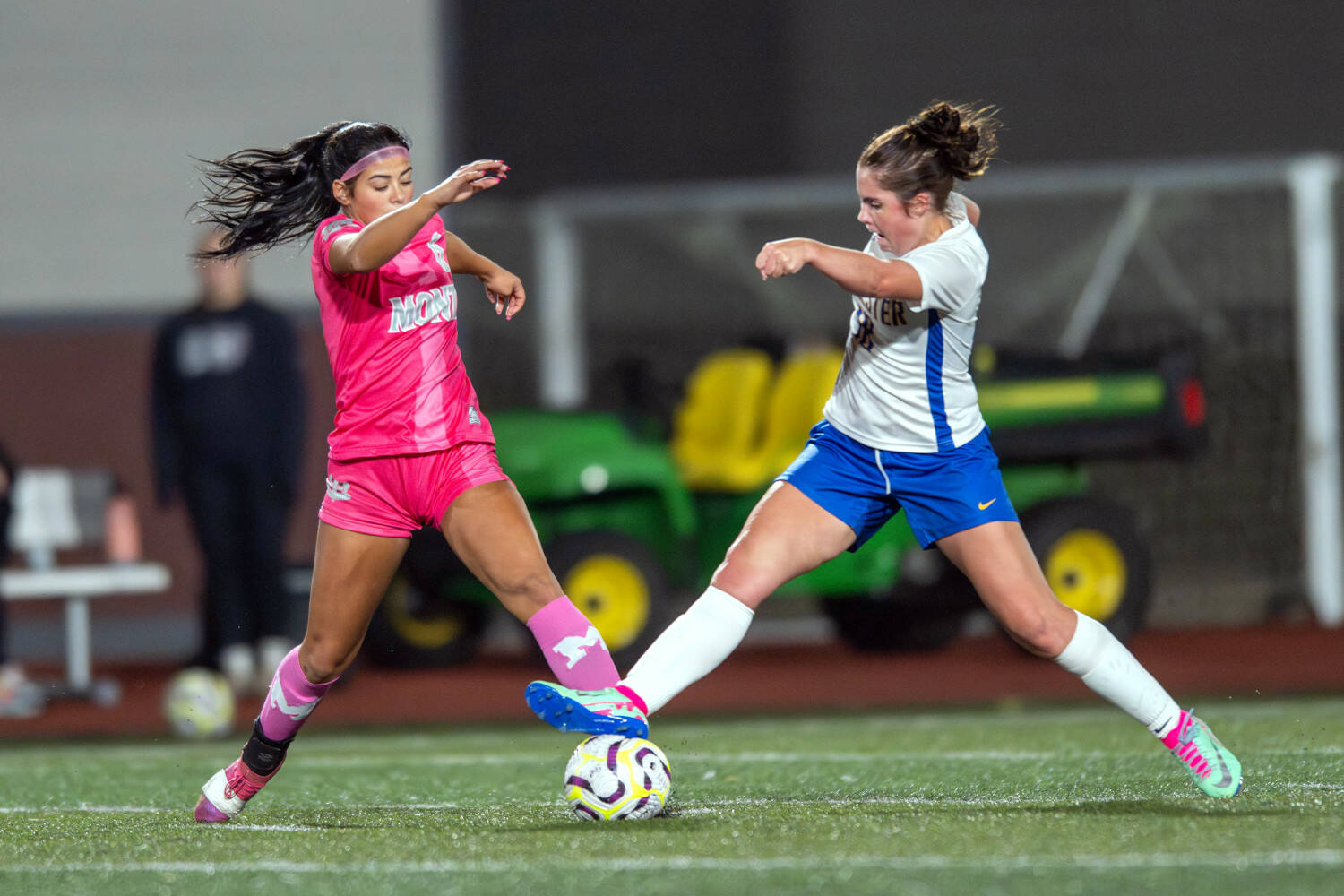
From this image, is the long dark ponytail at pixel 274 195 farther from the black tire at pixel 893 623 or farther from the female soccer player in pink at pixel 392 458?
the black tire at pixel 893 623

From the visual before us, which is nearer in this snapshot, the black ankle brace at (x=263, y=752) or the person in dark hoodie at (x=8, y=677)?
the black ankle brace at (x=263, y=752)

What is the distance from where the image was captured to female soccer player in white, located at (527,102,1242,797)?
4738 mm

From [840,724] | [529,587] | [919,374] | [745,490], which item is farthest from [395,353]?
[745,490]

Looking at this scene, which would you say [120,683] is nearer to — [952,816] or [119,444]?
[119,444]

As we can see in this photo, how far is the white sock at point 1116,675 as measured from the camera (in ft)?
15.6

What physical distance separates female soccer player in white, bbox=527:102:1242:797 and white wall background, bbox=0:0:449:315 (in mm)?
10780

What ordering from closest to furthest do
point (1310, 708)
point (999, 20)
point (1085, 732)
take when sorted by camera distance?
1. point (1085, 732)
2. point (1310, 708)
3. point (999, 20)

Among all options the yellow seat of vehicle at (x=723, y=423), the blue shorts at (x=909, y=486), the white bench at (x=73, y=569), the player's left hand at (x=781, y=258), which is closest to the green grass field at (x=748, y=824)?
the blue shorts at (x=909, y=486)

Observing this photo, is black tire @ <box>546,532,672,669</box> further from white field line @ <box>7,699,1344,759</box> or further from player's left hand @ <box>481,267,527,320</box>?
player's left hand @ <box>481,267,527,320</box>

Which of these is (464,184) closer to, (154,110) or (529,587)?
(529,587)

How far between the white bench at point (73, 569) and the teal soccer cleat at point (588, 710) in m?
6.95

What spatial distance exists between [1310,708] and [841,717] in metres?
2.11

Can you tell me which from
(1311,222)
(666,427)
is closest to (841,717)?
(666,427)

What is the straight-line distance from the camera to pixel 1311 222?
13.4 meters
